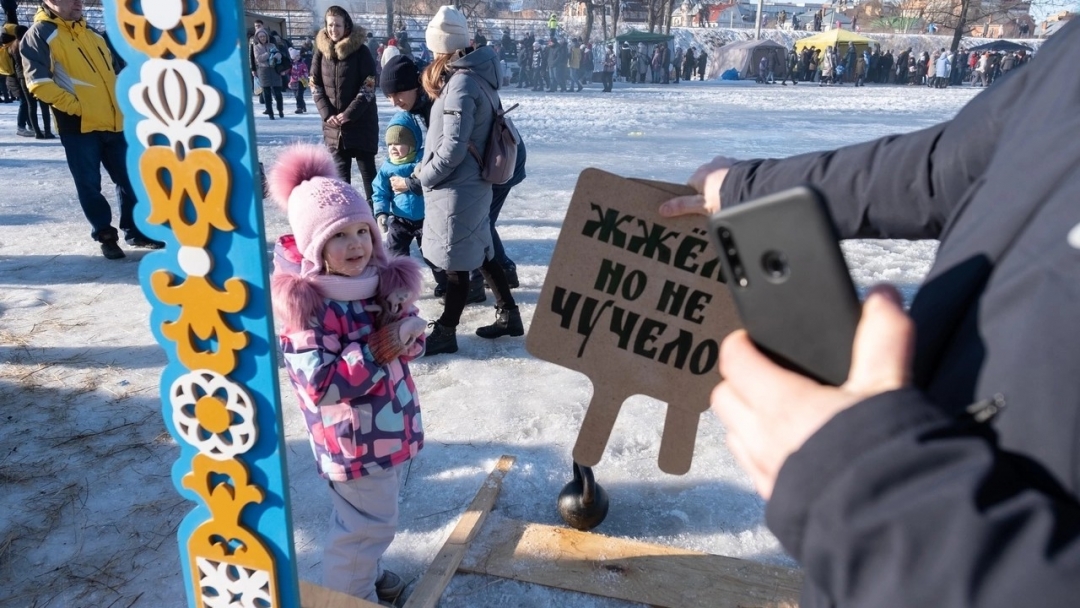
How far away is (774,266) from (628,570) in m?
1.70

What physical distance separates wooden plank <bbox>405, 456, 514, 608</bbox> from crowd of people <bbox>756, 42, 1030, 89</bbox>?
3097 centimetres

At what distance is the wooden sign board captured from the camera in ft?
5.24

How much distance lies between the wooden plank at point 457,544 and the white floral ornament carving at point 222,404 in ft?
2.81

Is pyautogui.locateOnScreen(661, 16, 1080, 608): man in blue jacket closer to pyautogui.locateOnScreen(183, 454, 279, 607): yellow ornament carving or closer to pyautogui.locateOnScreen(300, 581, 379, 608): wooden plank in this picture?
pyautogui.locateOnScreen(183, 454, 279, 607): yellow ornament carving

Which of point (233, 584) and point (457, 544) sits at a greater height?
point (233, 584)

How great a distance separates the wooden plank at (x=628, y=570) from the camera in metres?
2.04

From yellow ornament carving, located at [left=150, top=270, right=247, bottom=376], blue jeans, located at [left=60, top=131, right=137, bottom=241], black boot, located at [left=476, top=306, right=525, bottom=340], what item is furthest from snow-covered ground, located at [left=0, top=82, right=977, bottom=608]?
yellow ornament carving, located at [left=150, top=270, right=247, bottom=376]

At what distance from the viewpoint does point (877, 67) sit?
99.5ft

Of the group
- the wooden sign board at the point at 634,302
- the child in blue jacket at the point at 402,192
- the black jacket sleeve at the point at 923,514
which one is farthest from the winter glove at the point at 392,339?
the child in blue jacket at the point at 402,192

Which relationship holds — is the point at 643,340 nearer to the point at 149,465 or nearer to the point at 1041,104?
the point at 1041,104

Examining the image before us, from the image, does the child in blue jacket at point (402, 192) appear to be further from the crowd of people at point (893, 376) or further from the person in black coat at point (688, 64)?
the person in black coat at point (688, 64)

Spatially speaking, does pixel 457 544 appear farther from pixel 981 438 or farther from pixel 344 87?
pixel 344 87

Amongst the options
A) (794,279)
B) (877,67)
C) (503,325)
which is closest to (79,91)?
(503,325)

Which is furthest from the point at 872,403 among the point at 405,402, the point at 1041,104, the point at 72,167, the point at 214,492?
the point at 72,167
